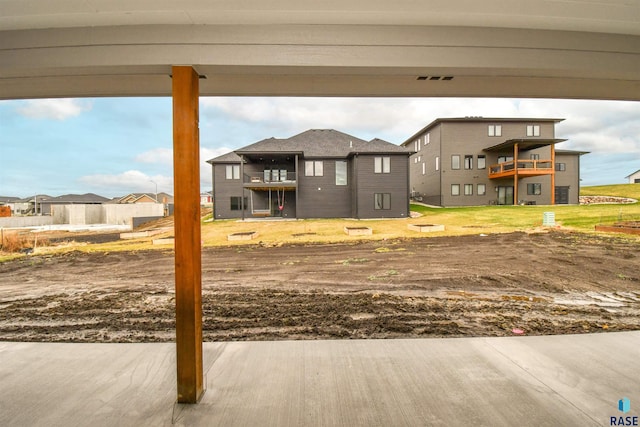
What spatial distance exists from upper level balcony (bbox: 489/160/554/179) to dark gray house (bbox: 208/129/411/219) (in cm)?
847

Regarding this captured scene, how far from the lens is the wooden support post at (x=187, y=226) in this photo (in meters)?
1.93

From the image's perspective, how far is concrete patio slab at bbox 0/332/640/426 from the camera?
1937 mm

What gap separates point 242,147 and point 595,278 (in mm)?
17919

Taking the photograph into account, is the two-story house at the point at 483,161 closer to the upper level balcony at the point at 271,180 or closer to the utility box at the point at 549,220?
the utility box at the point at 549,220

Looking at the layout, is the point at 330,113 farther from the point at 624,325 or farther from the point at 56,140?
the point at 624,325

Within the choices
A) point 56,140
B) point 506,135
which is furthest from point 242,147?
point 506,135

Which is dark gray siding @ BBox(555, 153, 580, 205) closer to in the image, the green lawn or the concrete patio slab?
the green lawn

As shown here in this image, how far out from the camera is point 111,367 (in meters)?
2.60

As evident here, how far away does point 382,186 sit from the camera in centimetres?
1855

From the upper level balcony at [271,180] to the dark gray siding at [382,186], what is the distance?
4.56 meters

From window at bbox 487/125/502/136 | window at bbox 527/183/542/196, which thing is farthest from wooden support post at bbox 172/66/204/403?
window at bbox 527/183/542/196

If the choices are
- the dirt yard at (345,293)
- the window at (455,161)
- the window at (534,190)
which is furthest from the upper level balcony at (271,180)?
the window at (534,190)

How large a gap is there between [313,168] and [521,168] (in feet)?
52.1

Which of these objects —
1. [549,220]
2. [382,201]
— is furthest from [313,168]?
[549,220]
